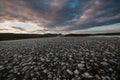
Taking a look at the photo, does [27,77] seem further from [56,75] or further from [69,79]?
[69,79]

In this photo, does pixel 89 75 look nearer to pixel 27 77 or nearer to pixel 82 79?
pixel 82 79

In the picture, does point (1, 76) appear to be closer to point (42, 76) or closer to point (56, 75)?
point (42, 76)

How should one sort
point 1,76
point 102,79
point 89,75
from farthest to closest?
point 1,76
point 89,75
point 102,79

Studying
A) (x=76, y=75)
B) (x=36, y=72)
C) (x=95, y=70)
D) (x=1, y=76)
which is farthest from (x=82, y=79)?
(x=1, y=76)

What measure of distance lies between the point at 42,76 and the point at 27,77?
574 mm

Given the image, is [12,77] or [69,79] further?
[12,77]

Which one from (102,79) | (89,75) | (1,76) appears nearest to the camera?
(102,79)

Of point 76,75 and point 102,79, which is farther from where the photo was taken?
point 76,75

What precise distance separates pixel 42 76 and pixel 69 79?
3.45ft

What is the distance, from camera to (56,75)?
372 centimetres

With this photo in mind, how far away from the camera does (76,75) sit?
3664 mm

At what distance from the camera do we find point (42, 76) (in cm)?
371

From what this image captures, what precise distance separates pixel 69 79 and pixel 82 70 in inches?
34.8

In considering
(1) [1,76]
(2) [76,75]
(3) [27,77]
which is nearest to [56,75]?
(2) [76,75]
